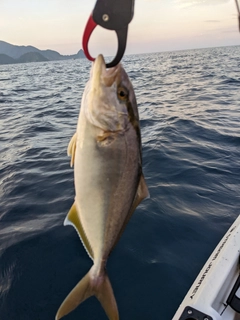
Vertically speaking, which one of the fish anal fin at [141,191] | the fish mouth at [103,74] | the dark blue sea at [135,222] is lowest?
the dark blue sea at [135,222]

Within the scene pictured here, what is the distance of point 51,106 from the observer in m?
16.3

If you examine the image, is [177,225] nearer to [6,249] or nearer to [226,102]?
[6,249]

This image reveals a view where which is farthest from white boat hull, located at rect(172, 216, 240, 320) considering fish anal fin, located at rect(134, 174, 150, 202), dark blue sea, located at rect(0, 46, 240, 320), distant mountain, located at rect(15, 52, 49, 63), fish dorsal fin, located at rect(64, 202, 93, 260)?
distant mountain, located at rect(15, 52, 49, 63)

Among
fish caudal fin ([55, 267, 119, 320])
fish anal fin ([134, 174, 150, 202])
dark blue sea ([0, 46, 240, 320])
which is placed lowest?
dark blue sea ([0, 46, 240, 320])

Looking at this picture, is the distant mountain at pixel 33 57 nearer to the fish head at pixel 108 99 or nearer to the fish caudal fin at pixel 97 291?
the fish head at pixel 108 99

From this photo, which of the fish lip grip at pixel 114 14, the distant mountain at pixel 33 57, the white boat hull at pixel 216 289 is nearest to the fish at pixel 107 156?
the fish lip grip at pixel 114 14

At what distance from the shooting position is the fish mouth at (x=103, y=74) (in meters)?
1.68

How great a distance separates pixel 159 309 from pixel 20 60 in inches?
8475

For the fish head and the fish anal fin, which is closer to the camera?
the fish head

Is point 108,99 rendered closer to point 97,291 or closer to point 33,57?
point 97,291

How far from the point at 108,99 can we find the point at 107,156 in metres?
0.32

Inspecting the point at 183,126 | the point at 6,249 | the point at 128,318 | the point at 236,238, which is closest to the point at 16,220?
the point at 6,249

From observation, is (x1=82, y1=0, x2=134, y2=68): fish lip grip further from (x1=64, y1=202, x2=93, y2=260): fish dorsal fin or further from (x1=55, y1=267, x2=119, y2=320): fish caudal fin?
(x1=55, y1=267, x2=119, y2=320): fish caudal fin

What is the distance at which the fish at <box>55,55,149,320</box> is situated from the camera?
174 cm
